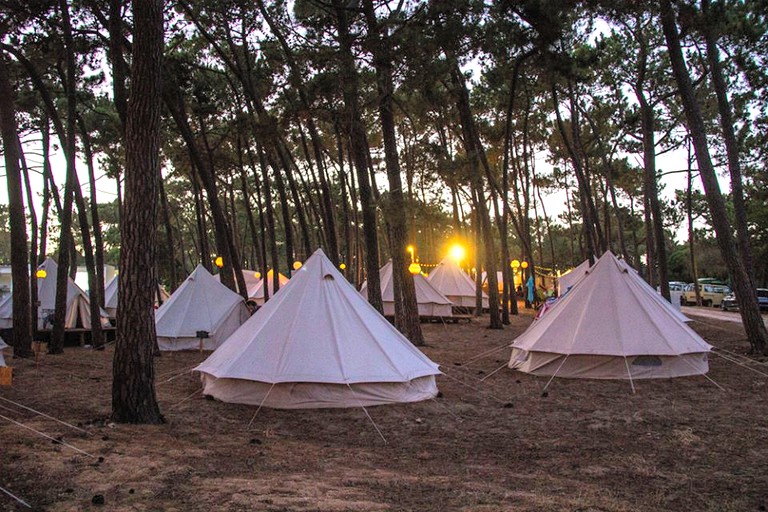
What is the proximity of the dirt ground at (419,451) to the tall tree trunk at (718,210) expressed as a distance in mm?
2928

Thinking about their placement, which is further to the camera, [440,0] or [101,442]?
[440,0]

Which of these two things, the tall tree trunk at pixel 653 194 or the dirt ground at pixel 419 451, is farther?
the tall tree trunk at pixel 653 194

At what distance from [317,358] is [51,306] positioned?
1569 cm

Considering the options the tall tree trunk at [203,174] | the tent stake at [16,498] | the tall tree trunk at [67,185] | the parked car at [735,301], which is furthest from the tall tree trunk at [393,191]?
the parked car at [735,301]

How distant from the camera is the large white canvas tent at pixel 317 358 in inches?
328

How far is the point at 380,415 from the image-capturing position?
7.96 m

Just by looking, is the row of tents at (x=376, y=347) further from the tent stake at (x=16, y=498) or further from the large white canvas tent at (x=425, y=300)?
the large white canvas tent at (x=425, y=300)

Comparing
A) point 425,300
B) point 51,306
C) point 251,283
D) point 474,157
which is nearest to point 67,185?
point 51,306

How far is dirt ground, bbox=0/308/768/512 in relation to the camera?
4.58 meters

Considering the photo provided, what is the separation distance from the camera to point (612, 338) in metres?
10.6

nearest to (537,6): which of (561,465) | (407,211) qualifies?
(407,211)

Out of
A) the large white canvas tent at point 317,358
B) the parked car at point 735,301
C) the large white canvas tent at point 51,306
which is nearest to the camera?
the large white canvas tent at point 317,358

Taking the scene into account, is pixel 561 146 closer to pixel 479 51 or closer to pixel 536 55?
pixel 536 55

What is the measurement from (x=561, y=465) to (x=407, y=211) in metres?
9.36
